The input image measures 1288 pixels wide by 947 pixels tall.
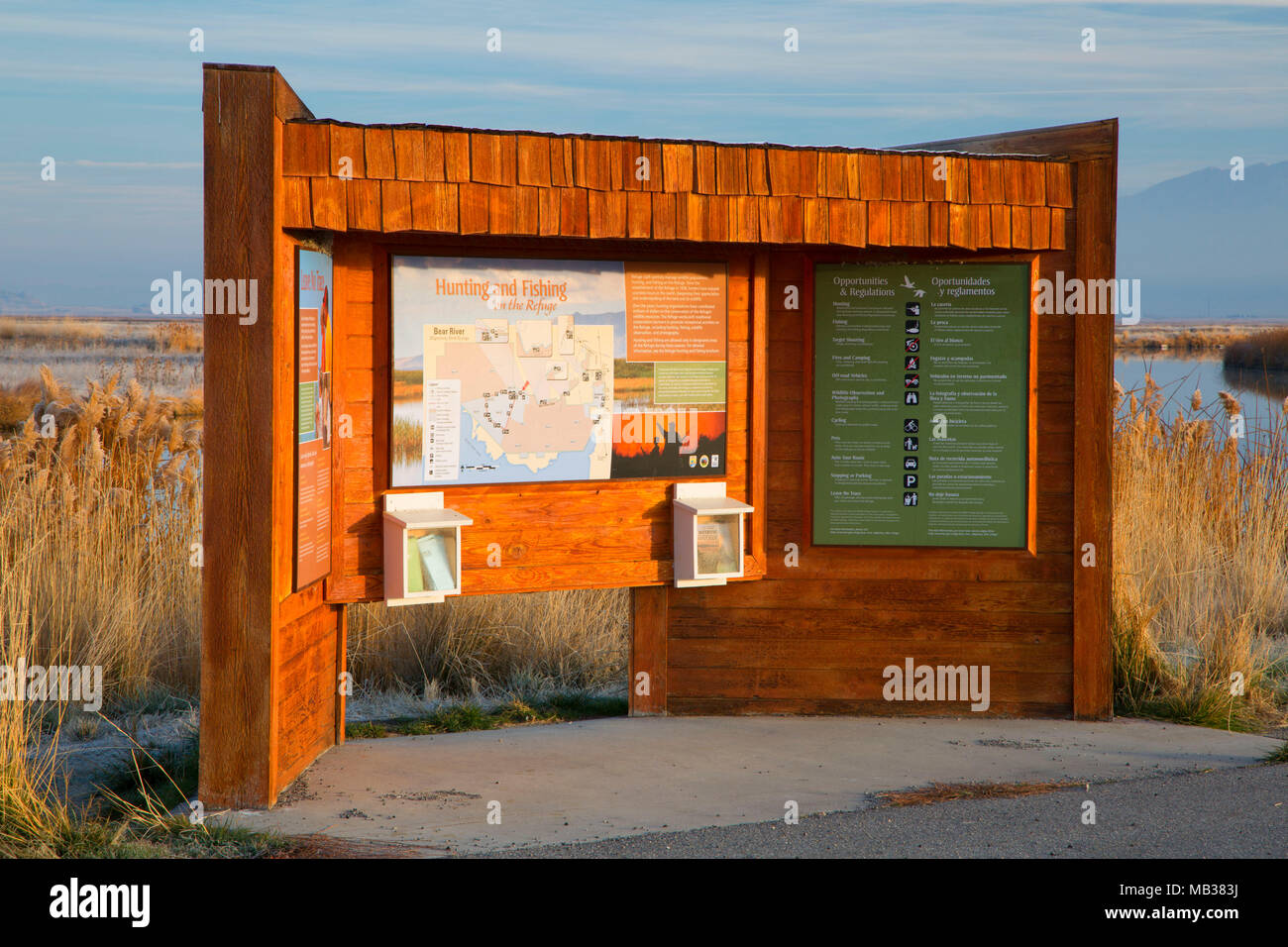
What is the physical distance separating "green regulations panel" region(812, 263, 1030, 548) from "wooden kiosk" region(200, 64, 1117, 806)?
0.07ft

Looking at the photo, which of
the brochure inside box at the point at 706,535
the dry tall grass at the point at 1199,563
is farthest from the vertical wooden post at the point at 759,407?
the dry tall grass at the point at 1199,563

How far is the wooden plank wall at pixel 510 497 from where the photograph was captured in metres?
6.57

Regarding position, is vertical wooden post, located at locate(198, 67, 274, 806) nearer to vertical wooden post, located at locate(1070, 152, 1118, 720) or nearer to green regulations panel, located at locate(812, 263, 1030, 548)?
green regulations panel, located at locate(812, 263, 1030, 548)

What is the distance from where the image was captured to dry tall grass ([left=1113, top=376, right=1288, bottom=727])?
8.05 m

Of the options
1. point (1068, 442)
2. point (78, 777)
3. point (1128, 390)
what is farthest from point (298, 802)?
point (1128, 390)

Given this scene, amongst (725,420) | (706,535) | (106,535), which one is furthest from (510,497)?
(106,535)

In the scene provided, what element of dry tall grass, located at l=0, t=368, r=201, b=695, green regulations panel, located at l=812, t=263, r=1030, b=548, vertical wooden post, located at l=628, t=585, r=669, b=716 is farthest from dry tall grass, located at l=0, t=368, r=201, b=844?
green regulations panel, located at l=812, t=263, r=1030, b=548

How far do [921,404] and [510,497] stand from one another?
249 cm

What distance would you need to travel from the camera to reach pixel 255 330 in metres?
5.60

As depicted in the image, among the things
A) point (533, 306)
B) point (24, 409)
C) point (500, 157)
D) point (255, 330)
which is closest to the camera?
point (255, 330)

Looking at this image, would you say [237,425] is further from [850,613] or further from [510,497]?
[850,613]

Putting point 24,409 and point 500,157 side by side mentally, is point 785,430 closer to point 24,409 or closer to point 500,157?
point 500,157

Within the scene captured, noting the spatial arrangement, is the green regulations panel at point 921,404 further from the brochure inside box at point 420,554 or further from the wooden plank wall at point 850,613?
the brochure inside box at point 420,554

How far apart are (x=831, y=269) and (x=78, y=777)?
4934mm
